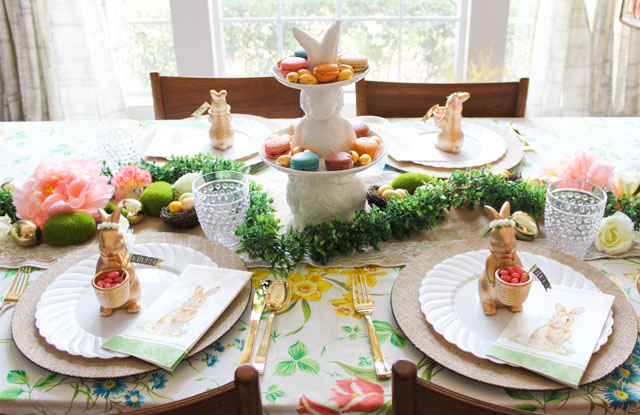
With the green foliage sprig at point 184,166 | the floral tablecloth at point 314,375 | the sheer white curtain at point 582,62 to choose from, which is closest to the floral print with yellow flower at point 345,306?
the floral tablecloth at point 314,375

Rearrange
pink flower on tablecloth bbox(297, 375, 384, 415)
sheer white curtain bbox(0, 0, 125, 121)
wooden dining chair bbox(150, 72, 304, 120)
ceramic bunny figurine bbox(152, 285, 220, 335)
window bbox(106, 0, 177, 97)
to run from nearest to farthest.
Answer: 1. pink flower on tablecloth bbox(297, 375, 384, 415)
2. ceramic bunny figurine bbox(152, 285, 220, 335)
3. wooden dining chair bbox(150, 72, 304, 120)
4. sheer white curtain bbox(0, 0, 125, 121)
5. window bbox(106, 0, 177, 97)

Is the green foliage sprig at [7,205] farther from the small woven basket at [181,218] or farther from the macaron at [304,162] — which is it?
Answer: the macaron at [304,162]

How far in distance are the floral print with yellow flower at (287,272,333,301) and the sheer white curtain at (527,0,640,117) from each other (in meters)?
2.25

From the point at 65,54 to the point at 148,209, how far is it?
191 centimetres

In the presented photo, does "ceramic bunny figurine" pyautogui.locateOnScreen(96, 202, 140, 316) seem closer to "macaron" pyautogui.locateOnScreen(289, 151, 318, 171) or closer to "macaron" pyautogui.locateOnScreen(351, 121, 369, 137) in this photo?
"macaron" pyautogui.locateOnScreen(289, 151, 318, 171)

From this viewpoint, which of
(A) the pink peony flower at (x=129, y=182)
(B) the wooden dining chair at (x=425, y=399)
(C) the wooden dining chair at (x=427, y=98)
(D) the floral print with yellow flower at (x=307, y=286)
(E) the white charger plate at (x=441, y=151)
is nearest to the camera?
(B) the wooden dining chair at (x=425, y=399)

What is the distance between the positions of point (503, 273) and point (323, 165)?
1.20 ft

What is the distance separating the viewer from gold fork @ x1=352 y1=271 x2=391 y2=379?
0.75m

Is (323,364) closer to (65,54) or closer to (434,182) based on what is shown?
(434,182)

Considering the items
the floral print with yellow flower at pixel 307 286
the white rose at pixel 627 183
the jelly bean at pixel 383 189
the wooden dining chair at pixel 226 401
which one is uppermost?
the white rose at pixel 627 183

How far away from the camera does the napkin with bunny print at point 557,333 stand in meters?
0.72

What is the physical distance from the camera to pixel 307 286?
0.95m

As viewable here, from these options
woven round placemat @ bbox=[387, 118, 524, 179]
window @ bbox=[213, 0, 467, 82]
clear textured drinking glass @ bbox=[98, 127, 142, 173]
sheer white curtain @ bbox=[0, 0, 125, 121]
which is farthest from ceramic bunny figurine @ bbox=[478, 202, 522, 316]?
sheer white curtain @ bbox=[0, 0, 125, 121]

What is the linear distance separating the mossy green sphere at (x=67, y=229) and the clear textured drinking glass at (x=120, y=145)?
11.5 inches
